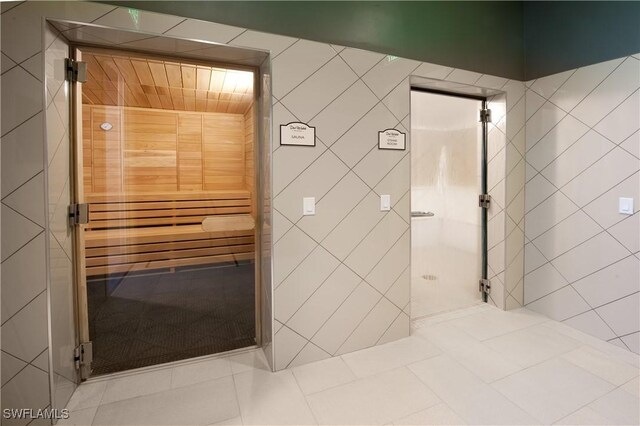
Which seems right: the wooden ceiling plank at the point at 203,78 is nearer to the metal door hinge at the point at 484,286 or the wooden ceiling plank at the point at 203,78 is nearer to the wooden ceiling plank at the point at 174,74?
the wooden ceiling plank at the point at 174,74

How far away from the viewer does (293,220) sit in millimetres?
2027

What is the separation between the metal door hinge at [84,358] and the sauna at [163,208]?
0.13 feet

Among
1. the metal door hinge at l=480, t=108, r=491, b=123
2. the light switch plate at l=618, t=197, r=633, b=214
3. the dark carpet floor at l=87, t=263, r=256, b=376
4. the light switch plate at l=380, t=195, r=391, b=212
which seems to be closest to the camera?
the dark carpet floor at l=87, t=263, r=256, b=376

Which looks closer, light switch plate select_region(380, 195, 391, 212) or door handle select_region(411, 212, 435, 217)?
light switch plate select_region(380, 195, 391, 212)

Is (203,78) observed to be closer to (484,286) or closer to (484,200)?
(484,200)

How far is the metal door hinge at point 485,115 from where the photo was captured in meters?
2.89

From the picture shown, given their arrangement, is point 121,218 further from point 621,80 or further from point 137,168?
point 621,80

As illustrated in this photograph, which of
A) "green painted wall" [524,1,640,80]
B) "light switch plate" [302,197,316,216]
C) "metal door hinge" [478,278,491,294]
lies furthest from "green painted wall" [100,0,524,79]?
"metal door hinge" [478,278,491,294]

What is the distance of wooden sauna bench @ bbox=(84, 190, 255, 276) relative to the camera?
6.47 feet

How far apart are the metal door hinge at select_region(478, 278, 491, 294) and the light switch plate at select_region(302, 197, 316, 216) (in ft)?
6.71

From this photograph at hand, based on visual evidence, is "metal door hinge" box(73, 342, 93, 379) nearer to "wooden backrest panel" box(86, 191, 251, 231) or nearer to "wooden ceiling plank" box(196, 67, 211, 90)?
"wooden backrest panel" box(86, 191, 251, 231)

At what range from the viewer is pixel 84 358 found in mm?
1892

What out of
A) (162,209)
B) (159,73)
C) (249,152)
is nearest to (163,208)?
(162,209)

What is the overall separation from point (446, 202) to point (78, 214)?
111 inches
